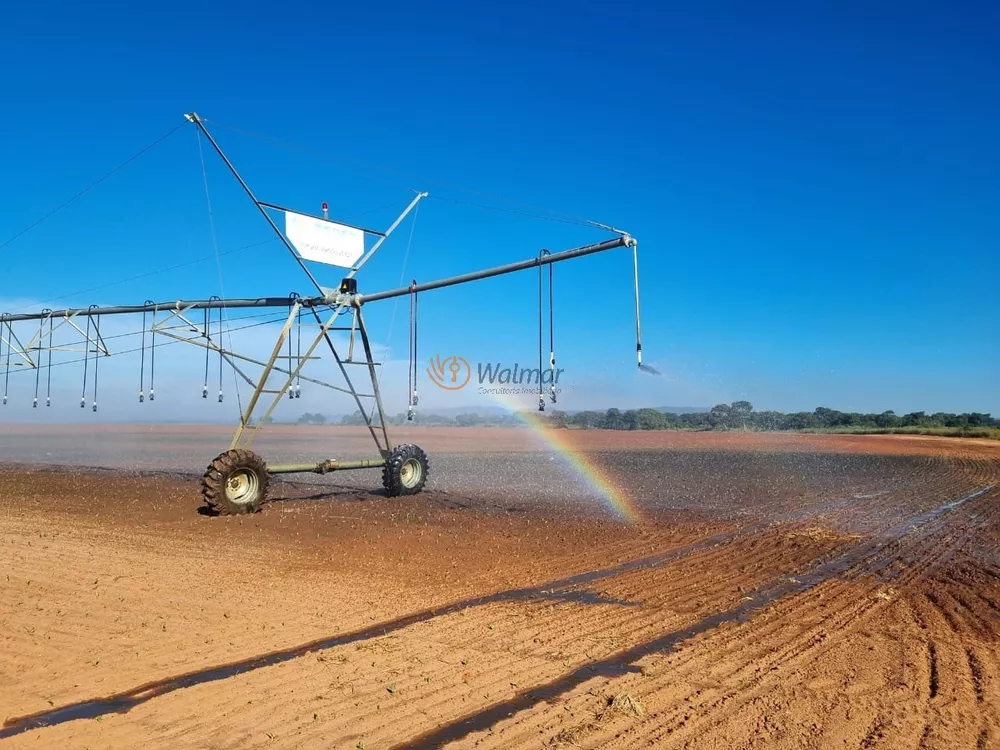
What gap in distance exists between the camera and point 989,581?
1075 cm

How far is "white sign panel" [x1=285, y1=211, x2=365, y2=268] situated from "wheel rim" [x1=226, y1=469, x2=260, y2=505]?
505 cm

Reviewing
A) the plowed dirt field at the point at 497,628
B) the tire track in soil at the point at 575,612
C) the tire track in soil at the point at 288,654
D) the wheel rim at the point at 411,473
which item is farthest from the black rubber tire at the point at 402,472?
the tire track in soil at the point at 575,612

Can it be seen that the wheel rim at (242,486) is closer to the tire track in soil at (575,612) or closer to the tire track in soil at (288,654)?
the tire track in soil at (288,654)

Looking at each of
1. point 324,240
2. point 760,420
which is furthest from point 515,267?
point 760,420

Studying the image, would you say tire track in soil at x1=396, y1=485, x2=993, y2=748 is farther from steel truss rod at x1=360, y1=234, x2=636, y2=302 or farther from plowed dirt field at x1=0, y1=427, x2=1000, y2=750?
steel truss rod at x1=360, y1=234, x2=636, y2=302

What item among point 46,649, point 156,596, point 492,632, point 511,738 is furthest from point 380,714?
point 156,596

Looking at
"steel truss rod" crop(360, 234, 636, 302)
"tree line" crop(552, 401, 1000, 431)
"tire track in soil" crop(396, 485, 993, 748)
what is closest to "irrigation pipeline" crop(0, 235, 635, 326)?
"steel truss rod" crop(360, 234, 636, 302)

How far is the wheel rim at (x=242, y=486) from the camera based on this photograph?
16962mm

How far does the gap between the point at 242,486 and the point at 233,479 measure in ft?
1.13

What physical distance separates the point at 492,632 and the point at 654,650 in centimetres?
167

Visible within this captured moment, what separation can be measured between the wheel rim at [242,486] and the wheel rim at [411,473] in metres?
4.56

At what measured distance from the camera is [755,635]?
26.0ft

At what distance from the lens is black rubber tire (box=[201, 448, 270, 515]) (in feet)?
53.8

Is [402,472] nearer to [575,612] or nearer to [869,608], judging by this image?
[575,612]
